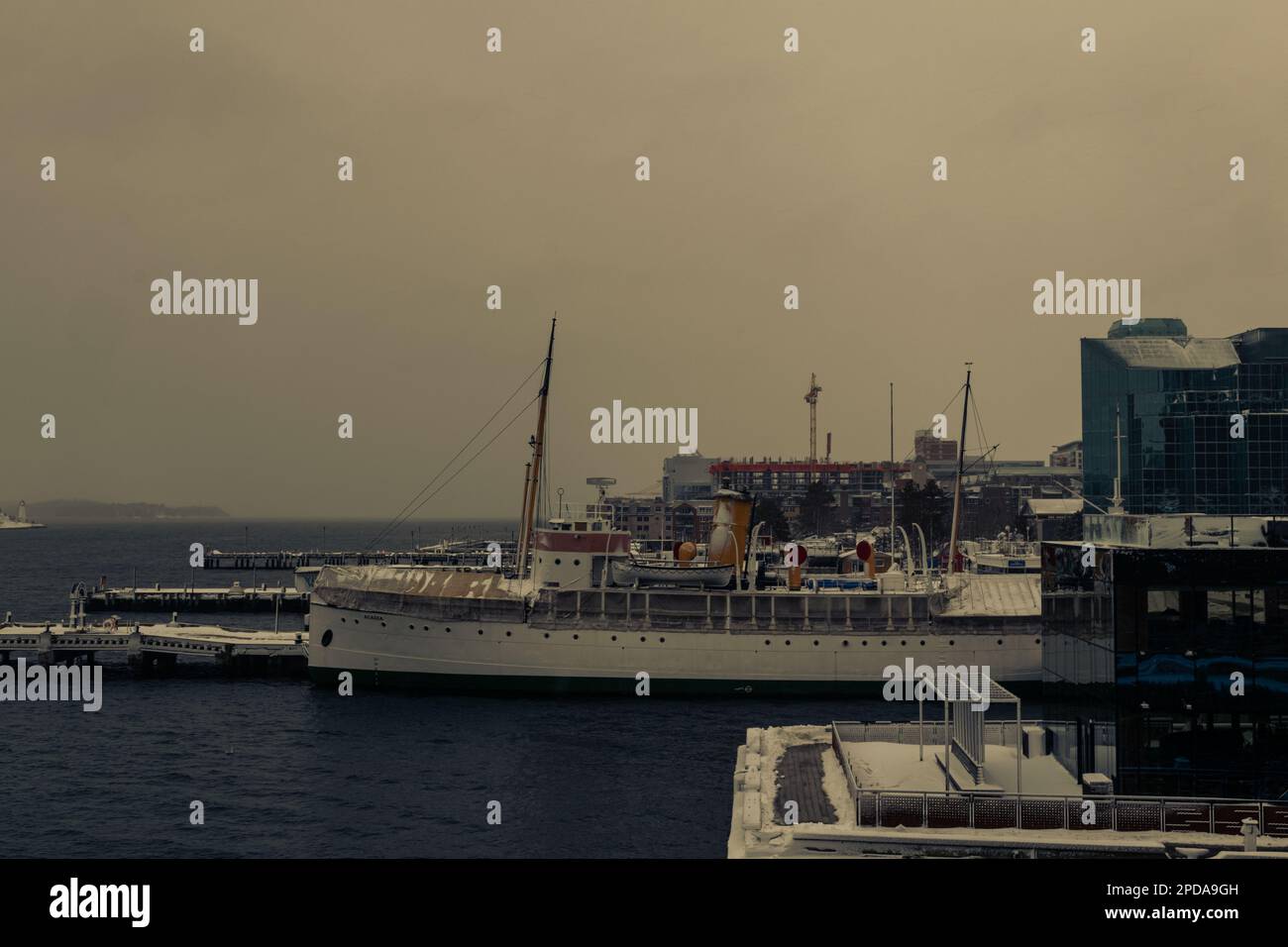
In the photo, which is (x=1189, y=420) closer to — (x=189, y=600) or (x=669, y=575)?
(x=669, y=575)

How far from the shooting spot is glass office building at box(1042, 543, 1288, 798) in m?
16.9

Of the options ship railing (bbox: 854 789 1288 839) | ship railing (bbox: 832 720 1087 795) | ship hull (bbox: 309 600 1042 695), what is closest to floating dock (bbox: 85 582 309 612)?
ship hull (bbox: 309 600 1042 695)

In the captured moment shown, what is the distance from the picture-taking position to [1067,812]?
16594 mm

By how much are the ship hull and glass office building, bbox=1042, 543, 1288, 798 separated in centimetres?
2895

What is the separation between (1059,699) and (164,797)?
970 inches

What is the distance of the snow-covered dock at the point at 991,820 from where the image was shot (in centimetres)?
1582

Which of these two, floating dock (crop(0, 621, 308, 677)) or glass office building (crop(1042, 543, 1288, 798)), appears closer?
glass office building (crop(1042, 543, 1288, 798))

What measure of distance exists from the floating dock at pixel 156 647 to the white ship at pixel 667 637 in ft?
24.7

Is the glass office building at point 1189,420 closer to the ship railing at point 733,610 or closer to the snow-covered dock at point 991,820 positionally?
the ship railing at point 733,610
